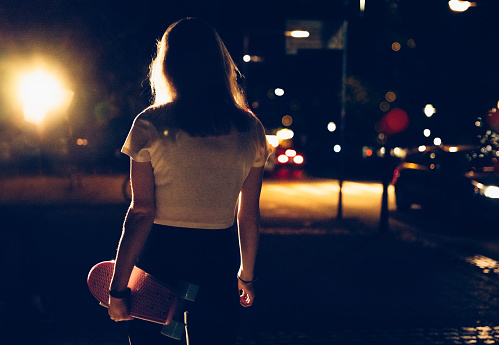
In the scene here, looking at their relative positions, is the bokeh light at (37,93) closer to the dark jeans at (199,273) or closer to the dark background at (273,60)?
the dark background at (273,60)

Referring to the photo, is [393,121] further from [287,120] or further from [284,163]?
[287,120]

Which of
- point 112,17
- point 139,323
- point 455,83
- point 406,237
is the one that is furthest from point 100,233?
point 455,83

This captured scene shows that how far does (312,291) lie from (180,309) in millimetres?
4407

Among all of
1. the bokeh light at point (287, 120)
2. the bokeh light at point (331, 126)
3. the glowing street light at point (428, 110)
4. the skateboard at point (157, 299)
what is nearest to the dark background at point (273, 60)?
the glowing street light at point (428, 110)

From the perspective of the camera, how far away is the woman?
6.07 ft

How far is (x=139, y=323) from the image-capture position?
1.94 metres

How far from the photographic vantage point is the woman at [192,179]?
185 cm

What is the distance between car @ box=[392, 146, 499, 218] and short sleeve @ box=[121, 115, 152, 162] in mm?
10770

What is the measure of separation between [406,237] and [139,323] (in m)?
8.78

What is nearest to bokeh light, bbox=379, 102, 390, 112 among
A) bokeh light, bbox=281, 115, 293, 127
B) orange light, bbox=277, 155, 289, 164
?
orange light, bbox=277, 155, 289, 164

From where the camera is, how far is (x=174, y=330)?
1897 mm

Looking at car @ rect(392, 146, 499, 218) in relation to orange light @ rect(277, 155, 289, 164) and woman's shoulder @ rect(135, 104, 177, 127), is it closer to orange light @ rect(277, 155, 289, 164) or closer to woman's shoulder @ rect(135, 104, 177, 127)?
woman's shoulder @ rect(135, 104, 177, 127)

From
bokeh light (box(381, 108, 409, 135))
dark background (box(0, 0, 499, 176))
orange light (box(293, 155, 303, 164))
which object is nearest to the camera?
dark background (box(0, 0, 499, 176))

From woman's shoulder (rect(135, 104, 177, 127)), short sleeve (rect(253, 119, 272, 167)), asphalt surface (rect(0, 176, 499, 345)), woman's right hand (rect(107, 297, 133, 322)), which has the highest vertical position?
woman's shoulder (rect(135, 104, 177, 127))
